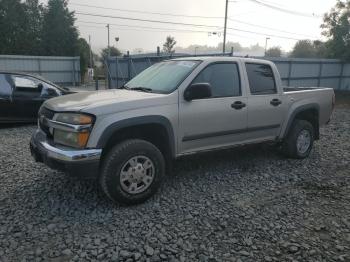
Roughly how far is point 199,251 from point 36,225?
5.84 feet

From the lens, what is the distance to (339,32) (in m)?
23.0

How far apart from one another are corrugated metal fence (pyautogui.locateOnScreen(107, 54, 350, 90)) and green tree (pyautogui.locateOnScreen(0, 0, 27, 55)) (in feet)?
98.8

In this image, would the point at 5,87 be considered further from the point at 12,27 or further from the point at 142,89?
the point at 12,27

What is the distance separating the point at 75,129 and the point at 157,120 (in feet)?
3.29

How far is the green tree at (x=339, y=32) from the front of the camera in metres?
22.5

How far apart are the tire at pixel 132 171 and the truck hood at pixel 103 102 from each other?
1.50 feet

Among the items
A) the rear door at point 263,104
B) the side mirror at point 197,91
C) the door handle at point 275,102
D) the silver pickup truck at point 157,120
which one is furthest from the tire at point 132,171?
the door handle at point 275,102

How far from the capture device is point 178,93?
4289 millimetres

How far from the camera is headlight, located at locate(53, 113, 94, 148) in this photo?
11.8 ft

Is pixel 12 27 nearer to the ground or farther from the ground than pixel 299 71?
farther from the ground

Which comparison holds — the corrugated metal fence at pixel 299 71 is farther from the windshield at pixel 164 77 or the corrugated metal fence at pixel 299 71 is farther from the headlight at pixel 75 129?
the headlight at pixel 75 129

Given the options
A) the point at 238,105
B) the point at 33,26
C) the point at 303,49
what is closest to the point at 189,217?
the point at 238,105

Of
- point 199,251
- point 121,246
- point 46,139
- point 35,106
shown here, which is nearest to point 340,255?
point 199,251

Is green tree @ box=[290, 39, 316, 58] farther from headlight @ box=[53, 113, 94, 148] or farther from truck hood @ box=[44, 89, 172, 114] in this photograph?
headlight @ box=[53, 113, 94, 148]
